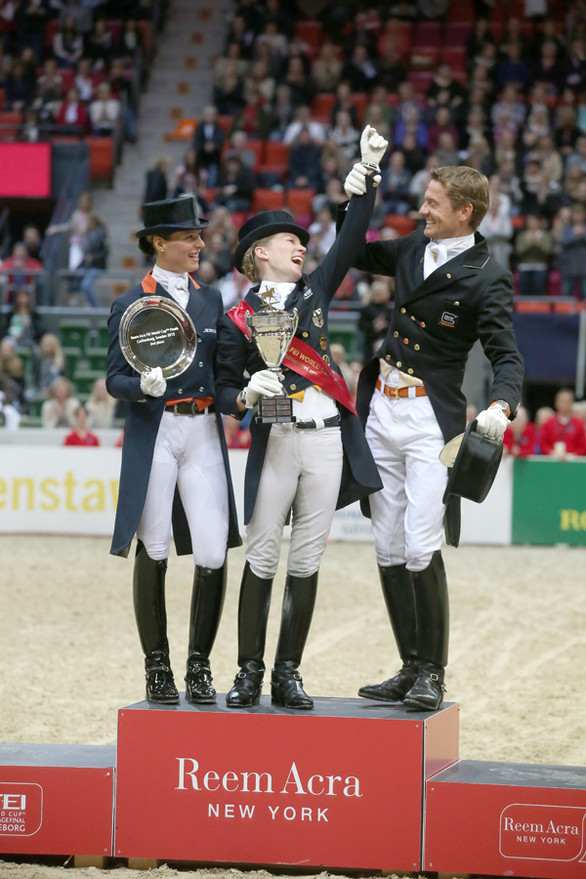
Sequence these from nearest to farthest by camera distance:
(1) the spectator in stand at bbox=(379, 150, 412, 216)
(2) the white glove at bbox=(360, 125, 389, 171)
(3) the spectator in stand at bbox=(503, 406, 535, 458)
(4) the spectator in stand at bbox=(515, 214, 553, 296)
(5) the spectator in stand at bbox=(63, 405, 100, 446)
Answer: (2) the white glove at bbox=(360, 125, 389, 171) → (3) the spectator in stand at bbox=(503, 406, 535, 458) → (5) the spectator in stand at bbox=(63, 405, 100, 446) → (4) the spectator in stand at bbox=(515, 214, 553, 296) → (1) the spectator in stand at bbox=(379, 150, 412, 216)

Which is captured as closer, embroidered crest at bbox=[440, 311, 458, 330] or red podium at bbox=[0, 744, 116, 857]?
red podium at bbox=[0, 744, 116, 857]

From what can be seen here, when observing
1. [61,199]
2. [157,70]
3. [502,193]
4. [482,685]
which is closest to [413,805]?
[482,685]

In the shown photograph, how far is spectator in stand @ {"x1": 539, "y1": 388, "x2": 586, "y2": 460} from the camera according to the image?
13.4 m

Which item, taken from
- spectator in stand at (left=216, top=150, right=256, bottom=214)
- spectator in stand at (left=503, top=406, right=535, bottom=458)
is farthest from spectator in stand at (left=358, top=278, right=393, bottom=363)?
spectator in stand at (left=216, top=150, right=256, bottom=214)

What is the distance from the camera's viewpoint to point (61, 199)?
18.2m

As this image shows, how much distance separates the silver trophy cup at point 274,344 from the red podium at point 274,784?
112 centimetres

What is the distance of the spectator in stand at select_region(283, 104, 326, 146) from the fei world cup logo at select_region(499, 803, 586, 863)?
14.8 metres

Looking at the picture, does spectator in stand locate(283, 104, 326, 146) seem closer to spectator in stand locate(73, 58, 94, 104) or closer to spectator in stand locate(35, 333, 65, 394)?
spectator in stand locate(73, 58, 94, 104)

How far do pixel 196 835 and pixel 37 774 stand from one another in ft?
2.13

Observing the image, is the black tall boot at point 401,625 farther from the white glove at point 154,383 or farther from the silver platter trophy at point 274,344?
the white glove at point 154,383

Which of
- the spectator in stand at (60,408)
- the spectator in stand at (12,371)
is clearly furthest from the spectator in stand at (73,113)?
the spectator in stand at (60,408)

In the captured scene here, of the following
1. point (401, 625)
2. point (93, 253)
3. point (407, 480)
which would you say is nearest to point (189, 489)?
point (407, 480)

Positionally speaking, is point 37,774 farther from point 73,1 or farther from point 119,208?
point 73,1

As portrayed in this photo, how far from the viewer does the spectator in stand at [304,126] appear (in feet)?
59.9
